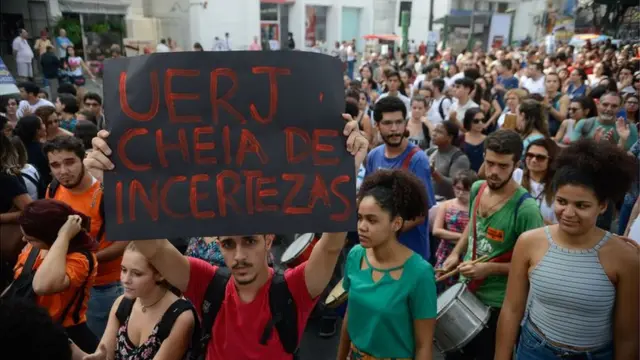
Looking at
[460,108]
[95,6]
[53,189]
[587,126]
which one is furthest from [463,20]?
[53,189]

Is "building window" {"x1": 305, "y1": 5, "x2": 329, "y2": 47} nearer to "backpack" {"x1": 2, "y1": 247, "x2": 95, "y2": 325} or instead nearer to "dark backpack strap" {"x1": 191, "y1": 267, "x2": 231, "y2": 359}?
"backpack" {"x1": 2, "y1": 247, "x2": 95, "y2": 325}

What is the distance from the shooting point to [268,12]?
98.2ft

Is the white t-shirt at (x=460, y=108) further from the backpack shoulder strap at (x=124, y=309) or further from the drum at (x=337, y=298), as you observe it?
the backpack shoulder strap at (x=124, y=309)

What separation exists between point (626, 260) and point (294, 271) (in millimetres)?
1422

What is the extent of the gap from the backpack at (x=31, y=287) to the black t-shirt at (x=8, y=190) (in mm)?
1037

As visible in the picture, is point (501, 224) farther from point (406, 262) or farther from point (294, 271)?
point (294, 271)

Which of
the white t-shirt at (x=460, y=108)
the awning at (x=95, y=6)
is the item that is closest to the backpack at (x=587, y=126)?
the white t-shirt at (x=460, y=108)

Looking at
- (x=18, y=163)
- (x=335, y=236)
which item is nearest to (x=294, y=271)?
(x=335, y=236)

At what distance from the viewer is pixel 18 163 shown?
4.18 m

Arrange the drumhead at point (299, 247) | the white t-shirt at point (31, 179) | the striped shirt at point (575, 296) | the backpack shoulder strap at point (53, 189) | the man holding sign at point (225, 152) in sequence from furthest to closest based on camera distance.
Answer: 1. the drumhead at point (299, 247)
2. the white t-shirt at point (31, 179)
3. the backpack shoulder strap at point (53, 189)
4. the striped shirt at point (575, 296)
5. the man holding sign at point (225, 152)

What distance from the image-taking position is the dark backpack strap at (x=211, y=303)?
2.21 m

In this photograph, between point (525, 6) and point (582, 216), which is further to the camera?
point (525, 6)

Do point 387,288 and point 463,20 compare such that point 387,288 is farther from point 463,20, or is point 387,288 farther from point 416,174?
point 463,20

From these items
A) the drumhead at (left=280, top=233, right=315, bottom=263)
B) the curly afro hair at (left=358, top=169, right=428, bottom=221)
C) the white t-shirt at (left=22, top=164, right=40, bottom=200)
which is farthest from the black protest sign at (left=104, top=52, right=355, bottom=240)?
the white t-shirt at (left=22, top=164, right=40, bottom=200)
